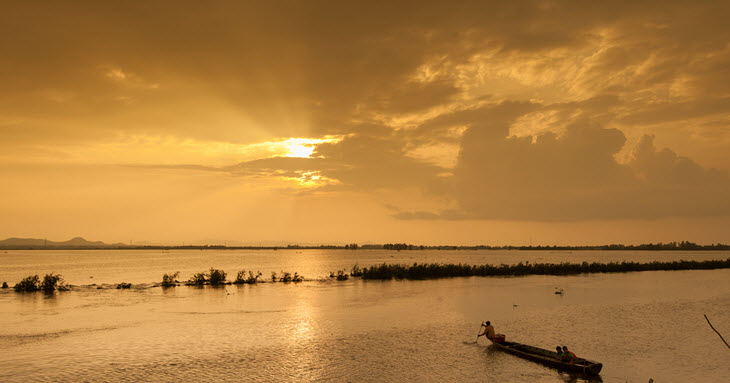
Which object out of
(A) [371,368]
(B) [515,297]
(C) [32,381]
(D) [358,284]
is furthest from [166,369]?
(D) [358,284]

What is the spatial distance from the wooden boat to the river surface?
599 millimetres

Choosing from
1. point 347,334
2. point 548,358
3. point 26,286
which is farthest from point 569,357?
point 26,286

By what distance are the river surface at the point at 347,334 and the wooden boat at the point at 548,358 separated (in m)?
0.60

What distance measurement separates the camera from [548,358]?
26.7m

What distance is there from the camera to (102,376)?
975 inches

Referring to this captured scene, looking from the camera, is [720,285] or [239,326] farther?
[720,285]

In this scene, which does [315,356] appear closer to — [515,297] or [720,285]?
[515,297]

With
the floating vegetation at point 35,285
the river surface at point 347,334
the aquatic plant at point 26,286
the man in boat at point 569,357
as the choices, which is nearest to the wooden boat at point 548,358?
→ the man in boat at point 569,357

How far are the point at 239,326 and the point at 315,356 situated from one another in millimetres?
12637

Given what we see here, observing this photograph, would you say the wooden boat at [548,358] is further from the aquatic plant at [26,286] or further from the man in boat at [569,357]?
the aquatic plant at [26,286]

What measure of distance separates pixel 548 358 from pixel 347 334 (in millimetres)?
15459

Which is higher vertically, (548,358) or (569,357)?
(569,357)

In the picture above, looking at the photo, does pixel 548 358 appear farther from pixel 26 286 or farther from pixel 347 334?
pixel 26 286

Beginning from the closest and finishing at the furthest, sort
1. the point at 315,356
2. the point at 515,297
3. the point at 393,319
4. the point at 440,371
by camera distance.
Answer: the point at 440,371 → the point at 315,356 → the point at 393,319 → the point at 515,297
